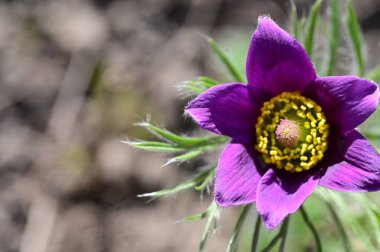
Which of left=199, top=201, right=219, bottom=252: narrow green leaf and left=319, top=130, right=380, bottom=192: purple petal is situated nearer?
left=319, top=130, right=380, bottom=192: purple petal

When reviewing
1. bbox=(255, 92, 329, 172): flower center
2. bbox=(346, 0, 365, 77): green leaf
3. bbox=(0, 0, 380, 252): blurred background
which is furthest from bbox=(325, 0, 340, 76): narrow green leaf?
bbox=(0, 0, 380, 252): blurred background

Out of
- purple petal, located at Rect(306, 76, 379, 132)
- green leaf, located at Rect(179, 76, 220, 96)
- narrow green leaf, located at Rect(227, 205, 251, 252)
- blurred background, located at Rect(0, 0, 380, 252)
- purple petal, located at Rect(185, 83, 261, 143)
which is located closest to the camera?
purple petal, located at Rect(306, 76, 379, 132)

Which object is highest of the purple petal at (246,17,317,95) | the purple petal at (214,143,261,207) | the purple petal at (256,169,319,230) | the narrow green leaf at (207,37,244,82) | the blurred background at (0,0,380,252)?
the purple petal at (246,17,317,95)

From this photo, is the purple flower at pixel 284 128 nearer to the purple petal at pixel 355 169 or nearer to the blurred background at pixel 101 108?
the purple petal at pixel 355 169

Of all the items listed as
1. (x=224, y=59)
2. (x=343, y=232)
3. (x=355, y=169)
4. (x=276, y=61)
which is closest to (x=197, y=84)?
(x=224, y=59)

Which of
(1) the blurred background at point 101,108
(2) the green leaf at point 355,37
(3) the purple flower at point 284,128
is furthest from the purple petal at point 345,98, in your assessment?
(1) the blurred background at point 101,108

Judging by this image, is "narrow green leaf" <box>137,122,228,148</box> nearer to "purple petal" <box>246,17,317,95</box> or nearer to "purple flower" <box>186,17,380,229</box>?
"purple flower" <box>186,17,380,229</box>
